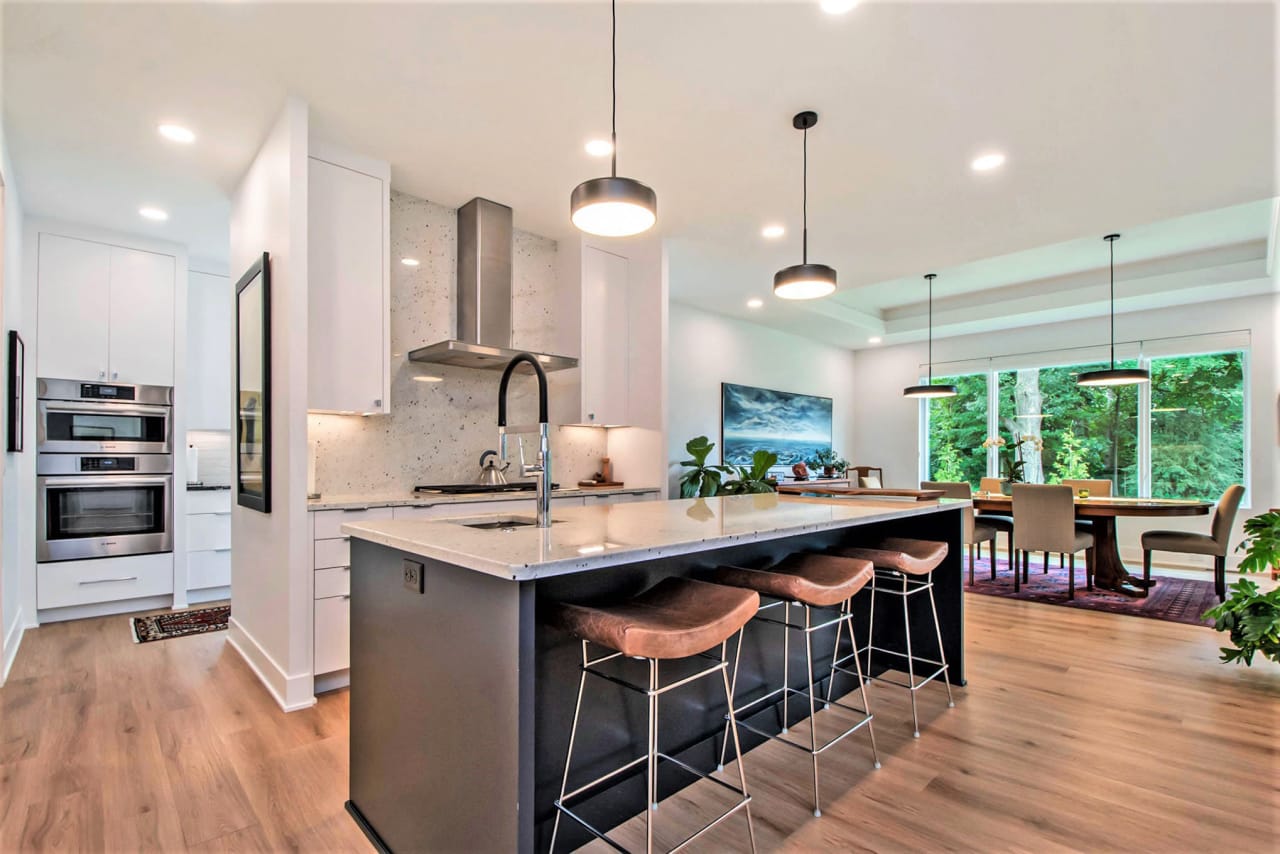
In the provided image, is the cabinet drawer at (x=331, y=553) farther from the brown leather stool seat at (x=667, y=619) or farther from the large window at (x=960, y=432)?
the large window at (x=960, y=432)

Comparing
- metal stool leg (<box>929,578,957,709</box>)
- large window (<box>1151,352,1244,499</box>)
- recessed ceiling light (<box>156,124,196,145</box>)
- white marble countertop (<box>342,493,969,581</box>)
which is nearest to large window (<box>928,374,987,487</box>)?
large window (<box>1151,352,1244,499</box>)

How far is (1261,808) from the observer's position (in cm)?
192

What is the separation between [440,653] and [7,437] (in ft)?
10.4

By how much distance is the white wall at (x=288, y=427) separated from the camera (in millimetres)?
2758

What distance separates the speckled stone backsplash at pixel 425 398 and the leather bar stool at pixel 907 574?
244 cm

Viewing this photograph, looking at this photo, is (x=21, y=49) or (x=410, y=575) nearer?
(x=410, y=575)

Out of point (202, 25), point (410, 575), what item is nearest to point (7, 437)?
point (202, 25)

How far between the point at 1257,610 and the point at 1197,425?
14.9ft

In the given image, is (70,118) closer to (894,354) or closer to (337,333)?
(337,333)

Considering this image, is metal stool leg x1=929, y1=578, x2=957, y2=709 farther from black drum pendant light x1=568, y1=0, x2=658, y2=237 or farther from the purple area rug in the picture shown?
the purple area rug

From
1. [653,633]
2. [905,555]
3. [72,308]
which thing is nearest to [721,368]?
[905,555]

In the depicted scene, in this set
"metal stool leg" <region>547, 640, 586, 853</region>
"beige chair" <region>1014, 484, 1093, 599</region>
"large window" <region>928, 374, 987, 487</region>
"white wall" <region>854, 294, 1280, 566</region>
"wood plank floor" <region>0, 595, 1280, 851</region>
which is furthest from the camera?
"large window" <region>928, 374, 987, 487</region>

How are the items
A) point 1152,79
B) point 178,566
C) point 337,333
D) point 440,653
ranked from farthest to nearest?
point 178,566
point 337,333
point 1152,79
point 440,653

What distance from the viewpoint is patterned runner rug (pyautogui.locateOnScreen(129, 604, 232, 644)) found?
3768mm
